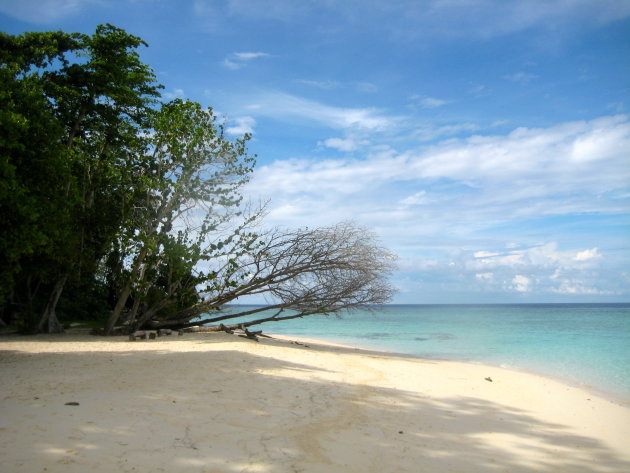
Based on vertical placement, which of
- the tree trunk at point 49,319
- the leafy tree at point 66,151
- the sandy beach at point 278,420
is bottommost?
the sandy beach at point 278,420

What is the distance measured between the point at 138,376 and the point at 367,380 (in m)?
4.32

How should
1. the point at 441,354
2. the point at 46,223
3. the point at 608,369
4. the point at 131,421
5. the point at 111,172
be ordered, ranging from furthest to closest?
the point at 441,354 < the point at 111,172 < the point at 608,369 < the point at 46,223 < the point at 131,421

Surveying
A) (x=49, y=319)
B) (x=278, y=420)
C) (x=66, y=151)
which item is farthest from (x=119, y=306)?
(x=278, y=420)

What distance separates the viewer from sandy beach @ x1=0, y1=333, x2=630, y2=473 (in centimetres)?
392

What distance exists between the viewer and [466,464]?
429 cm

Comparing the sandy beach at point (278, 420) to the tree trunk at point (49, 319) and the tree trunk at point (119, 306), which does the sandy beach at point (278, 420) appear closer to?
A: the tree trunk at point (119, 306)

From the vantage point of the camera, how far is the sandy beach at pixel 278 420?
3916 millimetres

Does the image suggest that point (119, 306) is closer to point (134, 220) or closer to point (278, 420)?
point (134, 220)

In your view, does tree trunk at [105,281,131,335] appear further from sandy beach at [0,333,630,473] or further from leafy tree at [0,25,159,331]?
sandy beach at [0,333,630,473]

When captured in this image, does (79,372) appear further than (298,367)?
No

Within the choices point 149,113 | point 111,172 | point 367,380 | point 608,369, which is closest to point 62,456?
point 367,380

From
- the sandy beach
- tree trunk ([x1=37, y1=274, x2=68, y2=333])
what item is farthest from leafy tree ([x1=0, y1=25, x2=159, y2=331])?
the sandy beach

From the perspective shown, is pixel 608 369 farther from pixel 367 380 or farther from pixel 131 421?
pixel 131 421

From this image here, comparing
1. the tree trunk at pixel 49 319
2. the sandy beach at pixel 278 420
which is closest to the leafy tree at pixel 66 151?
the tree trunk at pixel 49 319
